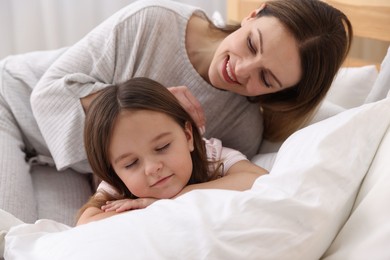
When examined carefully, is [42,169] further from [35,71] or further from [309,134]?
[309,134]

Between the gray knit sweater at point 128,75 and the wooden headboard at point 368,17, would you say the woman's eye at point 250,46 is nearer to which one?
the gray knit sweater at point 128,75

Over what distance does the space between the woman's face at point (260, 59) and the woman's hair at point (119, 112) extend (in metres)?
0.18

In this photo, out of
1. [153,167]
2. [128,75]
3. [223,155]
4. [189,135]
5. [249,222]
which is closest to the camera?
[249,222]

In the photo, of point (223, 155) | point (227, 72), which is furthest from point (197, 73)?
point (223, 155)

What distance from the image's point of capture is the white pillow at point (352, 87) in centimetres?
153

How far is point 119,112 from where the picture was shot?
111 centimetres

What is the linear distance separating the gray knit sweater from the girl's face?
0.32 metres

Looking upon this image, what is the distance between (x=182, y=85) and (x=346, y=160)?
2.21 feet

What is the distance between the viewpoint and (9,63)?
64.4 inches

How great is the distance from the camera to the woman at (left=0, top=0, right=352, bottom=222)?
1271mm

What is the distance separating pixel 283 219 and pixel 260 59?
1.79 ft

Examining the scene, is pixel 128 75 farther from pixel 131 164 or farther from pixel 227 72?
pixel 131 164

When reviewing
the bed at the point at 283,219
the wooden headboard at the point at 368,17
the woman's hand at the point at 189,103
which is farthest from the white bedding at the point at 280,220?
the wooden headboard at the point at 368,17

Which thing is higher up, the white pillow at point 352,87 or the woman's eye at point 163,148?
the woman's eye at point 163,148
